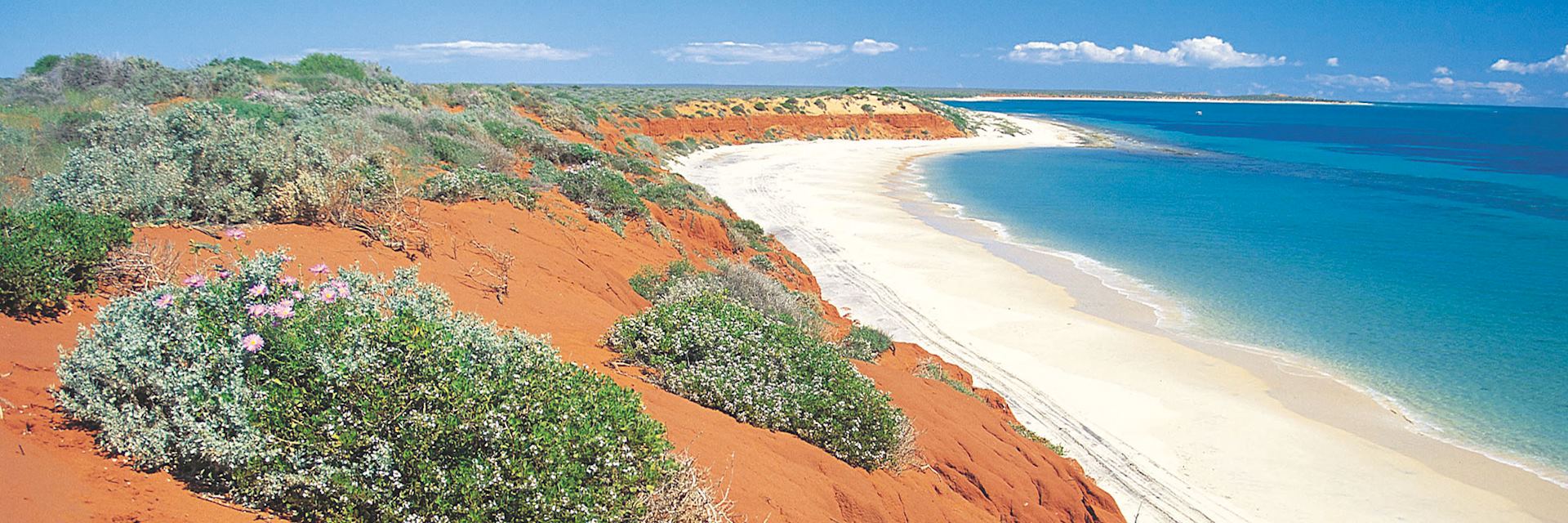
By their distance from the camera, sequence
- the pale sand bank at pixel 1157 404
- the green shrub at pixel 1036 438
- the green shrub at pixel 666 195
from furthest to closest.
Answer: the green shrub at pixel 666 195 < the pale sand bank at pixel 1157 404 < the green shrub at pixel 1036 438

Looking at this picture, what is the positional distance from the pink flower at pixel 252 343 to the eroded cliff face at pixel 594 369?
2.13ft

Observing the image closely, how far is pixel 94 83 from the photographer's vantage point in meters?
17.2

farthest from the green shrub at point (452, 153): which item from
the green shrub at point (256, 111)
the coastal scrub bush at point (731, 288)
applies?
the coastal scrub bush at point (731, 288)

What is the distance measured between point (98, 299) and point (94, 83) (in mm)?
16568

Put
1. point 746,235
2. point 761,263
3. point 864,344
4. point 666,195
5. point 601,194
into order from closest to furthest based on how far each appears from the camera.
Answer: point 864,344
point 601,194
point 761,263
point 666,195
point 746,235

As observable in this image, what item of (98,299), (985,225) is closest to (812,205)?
(985,225)

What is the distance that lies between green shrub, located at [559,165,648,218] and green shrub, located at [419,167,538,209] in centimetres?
193

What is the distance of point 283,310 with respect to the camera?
406 centimetres

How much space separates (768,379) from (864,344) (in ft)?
15.5

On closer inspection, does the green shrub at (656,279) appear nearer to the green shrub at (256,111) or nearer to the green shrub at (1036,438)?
the green shrub at (1036,438)

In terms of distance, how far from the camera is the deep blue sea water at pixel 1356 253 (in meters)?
13.8

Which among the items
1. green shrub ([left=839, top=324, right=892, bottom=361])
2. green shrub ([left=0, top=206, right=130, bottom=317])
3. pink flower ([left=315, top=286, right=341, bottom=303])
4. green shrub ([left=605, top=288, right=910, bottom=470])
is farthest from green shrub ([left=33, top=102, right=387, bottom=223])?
green shrub ([left=839, top=324, right=892, bottom=361])

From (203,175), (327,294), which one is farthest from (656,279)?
(327,294)

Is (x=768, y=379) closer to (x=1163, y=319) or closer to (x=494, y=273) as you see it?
(x=494, y=273)
